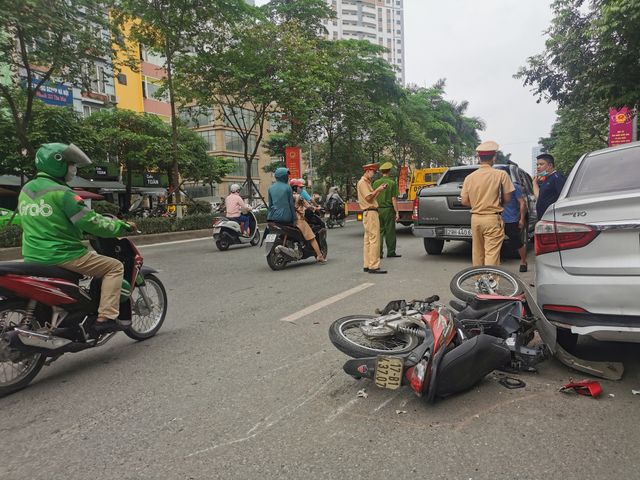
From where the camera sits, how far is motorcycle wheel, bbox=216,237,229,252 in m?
11.6

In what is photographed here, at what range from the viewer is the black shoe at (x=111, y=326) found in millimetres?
3551

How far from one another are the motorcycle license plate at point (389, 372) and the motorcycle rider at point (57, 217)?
7.21 feet

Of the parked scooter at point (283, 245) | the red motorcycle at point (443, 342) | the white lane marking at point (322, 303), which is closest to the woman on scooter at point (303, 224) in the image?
the parked scooter at point (283, 245)

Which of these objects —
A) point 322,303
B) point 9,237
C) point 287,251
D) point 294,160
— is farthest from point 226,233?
point 294,160

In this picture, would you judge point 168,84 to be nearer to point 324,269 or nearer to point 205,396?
point 324,269

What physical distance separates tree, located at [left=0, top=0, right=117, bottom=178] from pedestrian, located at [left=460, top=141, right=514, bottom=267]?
10441 mm

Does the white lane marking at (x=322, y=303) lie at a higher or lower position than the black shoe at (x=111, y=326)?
lower

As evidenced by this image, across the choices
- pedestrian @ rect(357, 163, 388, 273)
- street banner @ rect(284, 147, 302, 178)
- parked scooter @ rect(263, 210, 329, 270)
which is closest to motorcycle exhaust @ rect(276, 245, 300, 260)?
parked scooter @ rect(263, 210, 329, 270)

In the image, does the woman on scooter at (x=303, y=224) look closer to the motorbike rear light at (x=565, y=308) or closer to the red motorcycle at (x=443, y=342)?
the red motorcycle at (x=443, y=342)

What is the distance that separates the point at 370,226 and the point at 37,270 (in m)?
5.05

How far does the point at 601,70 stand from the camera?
31.6 ft

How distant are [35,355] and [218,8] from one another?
1439 cm

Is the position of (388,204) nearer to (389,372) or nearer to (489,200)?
(489,200)

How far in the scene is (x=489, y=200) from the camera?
5219 millimetres
